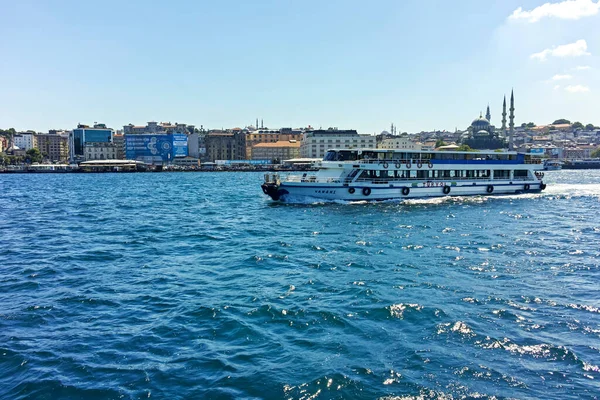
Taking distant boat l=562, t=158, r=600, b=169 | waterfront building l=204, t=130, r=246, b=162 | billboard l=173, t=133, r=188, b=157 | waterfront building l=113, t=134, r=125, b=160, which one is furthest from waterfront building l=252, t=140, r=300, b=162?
distant boat l=562, t=158, r=600, b=169

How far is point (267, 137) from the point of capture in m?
184

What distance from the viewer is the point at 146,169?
461 ft

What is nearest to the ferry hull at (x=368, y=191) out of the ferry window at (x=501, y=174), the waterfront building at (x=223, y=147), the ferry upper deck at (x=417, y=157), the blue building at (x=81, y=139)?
the ferry upper deck at (x=417, y=157)

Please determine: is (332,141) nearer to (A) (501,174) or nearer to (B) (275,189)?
(A) (501,174)

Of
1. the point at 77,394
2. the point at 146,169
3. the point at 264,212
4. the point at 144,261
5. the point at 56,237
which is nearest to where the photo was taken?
the point at 77,394

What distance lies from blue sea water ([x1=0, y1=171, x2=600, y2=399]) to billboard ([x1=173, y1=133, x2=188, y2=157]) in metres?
139

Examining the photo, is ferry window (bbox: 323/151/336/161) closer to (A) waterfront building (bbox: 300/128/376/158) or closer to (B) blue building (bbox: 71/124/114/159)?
(A) waterfront building (bbox: 300/128/376/158)

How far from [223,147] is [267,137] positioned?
18441 millimetres

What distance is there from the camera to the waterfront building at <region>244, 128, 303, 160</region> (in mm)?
180000

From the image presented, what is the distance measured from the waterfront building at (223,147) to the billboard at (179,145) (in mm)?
16391

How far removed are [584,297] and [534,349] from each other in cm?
508

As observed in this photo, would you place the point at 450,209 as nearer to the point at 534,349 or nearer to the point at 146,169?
the point at 534,349

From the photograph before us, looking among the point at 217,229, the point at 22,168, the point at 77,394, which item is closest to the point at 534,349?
the point at 77,394

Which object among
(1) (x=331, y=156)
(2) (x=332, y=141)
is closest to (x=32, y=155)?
(2) (x=332, y=141)
